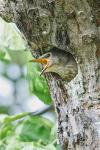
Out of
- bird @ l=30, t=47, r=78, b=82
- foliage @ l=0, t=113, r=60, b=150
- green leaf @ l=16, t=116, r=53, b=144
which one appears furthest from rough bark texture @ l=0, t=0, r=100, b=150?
green leaf @ l=16, t=116, r=53, b=144

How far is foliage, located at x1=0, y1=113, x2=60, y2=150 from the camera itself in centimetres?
256

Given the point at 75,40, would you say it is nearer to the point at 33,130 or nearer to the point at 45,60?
the point at 45,60

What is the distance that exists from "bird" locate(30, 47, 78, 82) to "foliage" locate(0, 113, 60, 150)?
2.18ft

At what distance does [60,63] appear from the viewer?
74.4 inches

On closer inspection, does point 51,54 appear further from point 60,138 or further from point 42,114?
point 42,114

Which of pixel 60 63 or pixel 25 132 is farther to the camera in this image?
pixel 25 132

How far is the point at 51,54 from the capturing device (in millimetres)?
1893

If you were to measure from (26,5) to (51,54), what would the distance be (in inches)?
6.6

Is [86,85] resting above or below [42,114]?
above

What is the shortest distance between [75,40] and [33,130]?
90 centimetres

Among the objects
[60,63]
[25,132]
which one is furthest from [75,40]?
[25,132]

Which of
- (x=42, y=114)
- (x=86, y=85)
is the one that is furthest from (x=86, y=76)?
(x=42, y=114)

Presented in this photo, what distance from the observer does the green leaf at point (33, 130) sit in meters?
2.68

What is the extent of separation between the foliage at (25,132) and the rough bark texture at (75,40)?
0.65 meters
